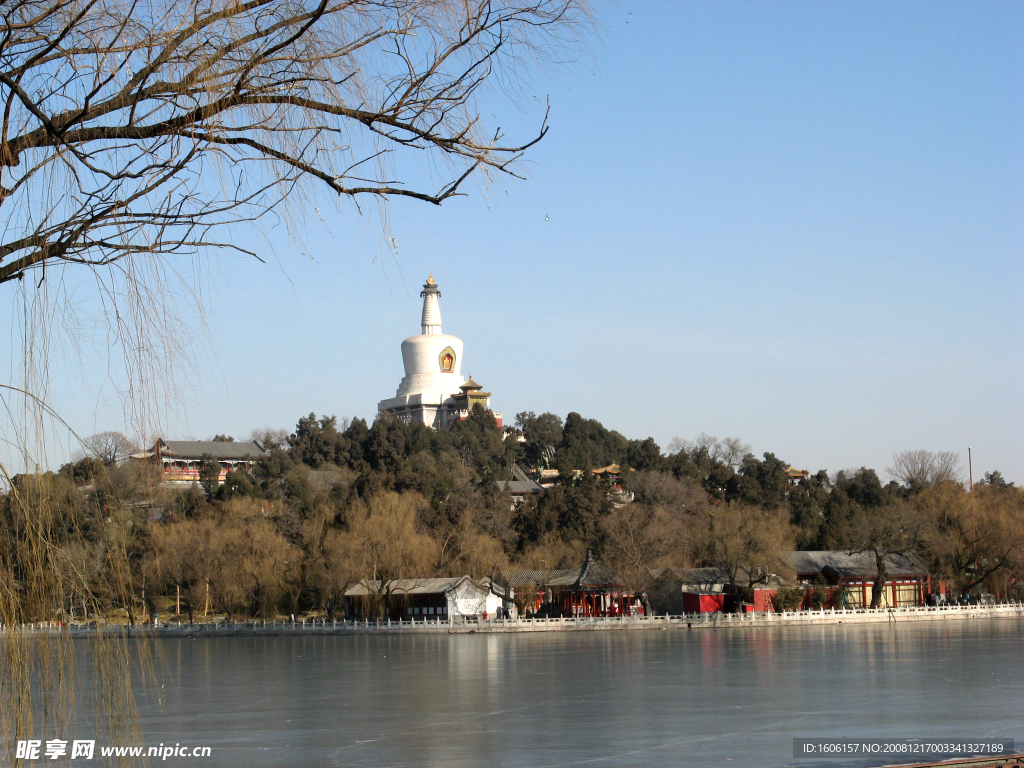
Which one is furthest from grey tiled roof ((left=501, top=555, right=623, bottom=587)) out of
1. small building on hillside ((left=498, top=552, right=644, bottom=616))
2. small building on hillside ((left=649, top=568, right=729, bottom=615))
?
small building on hillside ((left=649, top=568, right=729, bottom=615))

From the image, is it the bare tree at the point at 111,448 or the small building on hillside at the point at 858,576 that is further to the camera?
the small building on hillside at the point at 858,576

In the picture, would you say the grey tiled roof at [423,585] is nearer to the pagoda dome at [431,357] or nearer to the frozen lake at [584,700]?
the frozen lake at [584,700]

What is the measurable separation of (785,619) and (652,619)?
542 centimetres

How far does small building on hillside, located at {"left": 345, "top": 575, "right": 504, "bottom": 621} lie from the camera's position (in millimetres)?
47312

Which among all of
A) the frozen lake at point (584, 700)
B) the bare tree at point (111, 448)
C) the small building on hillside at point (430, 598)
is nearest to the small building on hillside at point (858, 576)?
the frozen lake at point (584, 700)

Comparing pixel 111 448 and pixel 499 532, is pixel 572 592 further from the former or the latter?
pixel 111 448

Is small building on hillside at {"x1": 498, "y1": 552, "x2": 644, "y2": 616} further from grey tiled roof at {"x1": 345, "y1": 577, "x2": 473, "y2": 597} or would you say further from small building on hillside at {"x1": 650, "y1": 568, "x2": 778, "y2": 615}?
grey tiled roof at {"x1": 345, "y1": 577, "x2": 473, "y2": 597}

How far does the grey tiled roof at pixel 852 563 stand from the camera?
168 ft

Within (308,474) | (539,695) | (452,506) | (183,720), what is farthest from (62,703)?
(308,474)

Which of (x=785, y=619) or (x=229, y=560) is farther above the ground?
(x=229, y=560)

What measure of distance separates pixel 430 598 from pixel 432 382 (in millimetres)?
44624

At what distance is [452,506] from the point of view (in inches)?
2158

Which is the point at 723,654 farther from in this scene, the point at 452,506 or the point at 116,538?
the point at 116,538

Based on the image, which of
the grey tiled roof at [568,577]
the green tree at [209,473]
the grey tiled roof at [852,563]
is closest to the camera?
the grey tiled roof at [568,577]
